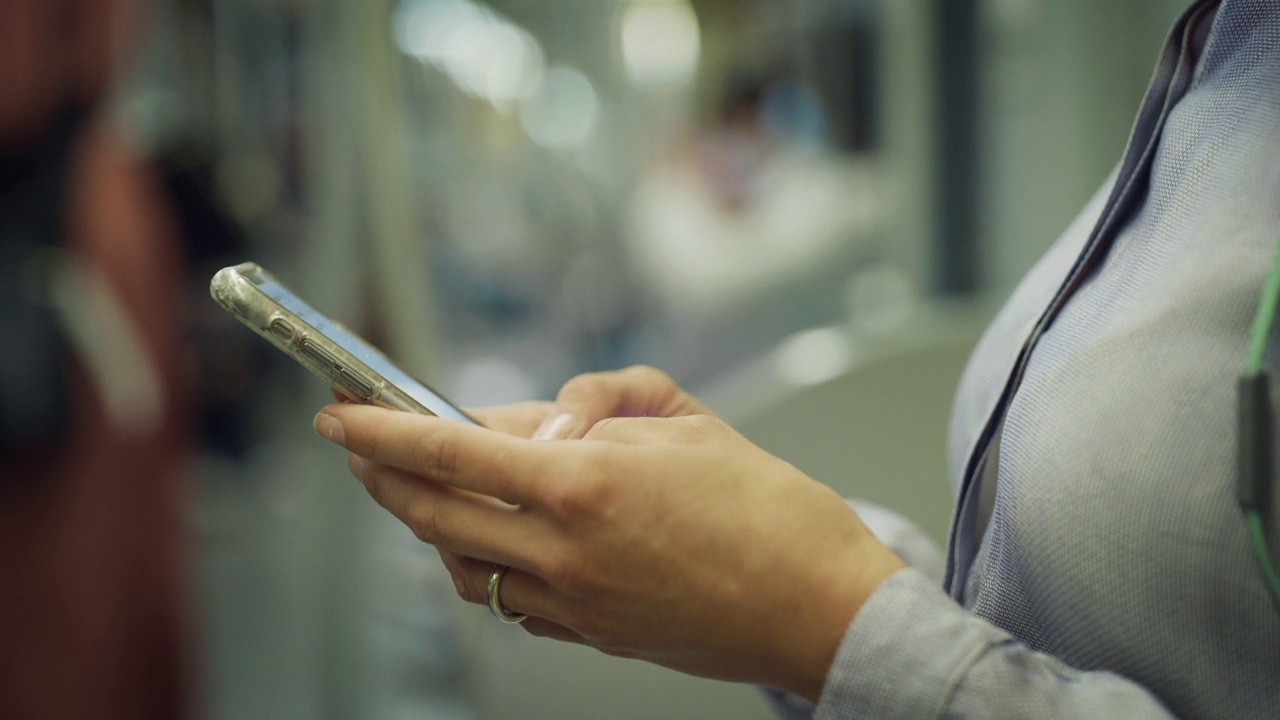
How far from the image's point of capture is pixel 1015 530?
0.34 metres

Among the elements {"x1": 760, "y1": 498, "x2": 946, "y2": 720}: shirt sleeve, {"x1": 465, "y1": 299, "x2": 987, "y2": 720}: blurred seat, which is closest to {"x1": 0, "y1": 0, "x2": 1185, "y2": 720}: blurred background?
{"x1": 465, "y1": 299, "x2": 987, "y2": 720}: blurred seat

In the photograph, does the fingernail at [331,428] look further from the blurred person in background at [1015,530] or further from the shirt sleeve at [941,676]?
the shirt sleeve at [941,676]

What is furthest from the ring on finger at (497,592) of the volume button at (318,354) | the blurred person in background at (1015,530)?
the volume button at (318,354)

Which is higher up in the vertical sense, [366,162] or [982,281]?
[366,162]

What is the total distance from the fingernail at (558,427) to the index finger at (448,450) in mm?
66

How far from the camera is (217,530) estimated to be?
1453 millimetres

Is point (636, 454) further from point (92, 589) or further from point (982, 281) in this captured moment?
point (982, 281)

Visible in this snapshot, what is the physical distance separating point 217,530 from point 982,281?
1.37m

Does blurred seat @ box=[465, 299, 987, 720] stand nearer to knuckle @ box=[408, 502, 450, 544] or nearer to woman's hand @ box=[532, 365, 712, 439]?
woman's hand @ box=[532, 365, 712, 439]

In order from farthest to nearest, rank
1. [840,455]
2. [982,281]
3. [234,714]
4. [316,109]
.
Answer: [982,281], [234,714], [316,109], [840,455]

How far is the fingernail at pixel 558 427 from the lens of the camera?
1.26ft

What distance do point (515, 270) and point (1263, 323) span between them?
8.12ft

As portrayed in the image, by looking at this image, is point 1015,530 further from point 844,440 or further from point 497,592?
point 844,440

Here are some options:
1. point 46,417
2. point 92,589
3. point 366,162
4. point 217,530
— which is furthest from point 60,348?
point 217,530
